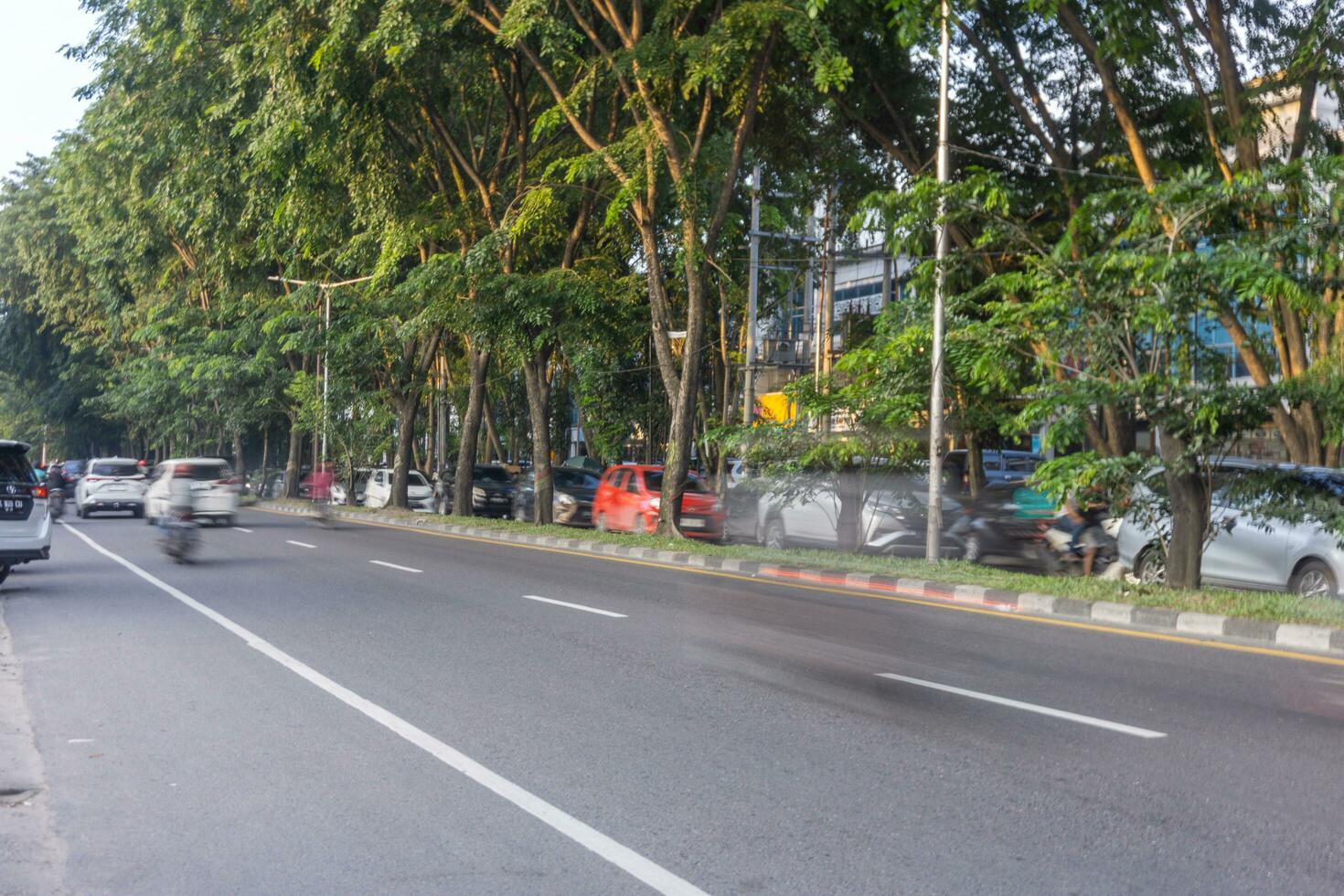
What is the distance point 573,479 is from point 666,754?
27.1 metres

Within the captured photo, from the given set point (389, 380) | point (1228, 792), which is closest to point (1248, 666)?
point (1228, 792)

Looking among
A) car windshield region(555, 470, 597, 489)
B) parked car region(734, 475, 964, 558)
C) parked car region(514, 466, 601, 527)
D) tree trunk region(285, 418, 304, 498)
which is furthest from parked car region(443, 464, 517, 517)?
tree trunk region(285, 418, 304, 498)

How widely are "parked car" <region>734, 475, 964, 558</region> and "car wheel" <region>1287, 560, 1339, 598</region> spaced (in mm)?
7019

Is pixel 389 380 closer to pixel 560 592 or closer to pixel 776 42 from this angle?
pixel 776 42

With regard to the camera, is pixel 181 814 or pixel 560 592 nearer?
pixel 181 814

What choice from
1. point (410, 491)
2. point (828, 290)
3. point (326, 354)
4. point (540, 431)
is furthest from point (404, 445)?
point (828, 290)

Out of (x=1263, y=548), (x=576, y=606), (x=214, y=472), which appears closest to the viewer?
(x=576, y=606)

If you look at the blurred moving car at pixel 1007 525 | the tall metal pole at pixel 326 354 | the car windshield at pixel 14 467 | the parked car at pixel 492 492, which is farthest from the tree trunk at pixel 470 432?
the car windshield at pixel 14 467

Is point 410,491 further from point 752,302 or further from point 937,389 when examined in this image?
point 937,389

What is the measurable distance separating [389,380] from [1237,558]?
27.0 m

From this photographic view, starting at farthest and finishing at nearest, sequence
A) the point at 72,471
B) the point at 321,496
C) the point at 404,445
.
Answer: the point at 72,471 < the point at 404,445 < the point at 321,496

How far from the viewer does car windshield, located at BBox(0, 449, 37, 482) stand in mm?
14648

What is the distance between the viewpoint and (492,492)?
1467 inches

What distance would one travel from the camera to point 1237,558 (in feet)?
51.5
